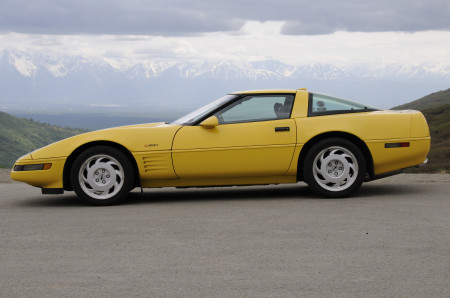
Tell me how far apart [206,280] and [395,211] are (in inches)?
124

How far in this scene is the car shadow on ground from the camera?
7862 mm

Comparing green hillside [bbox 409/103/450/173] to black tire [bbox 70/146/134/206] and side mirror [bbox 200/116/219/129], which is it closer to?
side mirror [bbox 200/116/219/129]

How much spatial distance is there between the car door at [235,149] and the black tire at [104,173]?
58cm

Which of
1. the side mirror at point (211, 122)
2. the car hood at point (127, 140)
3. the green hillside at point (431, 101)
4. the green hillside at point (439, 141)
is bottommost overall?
the green hillside at point (439, 141)

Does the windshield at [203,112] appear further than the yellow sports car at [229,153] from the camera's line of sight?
Yes

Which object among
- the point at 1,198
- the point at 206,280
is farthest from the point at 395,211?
the point at 1,198

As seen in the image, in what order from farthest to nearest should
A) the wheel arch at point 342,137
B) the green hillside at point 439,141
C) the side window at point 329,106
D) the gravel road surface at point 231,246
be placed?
the green hillside at point 439,141, the side window at point 329,106, the wheel arch at point 342,137, the gravel road surface at point 231,246

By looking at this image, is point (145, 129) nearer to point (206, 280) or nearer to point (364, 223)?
point (364, 223)

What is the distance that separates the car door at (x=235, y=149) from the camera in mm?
7590

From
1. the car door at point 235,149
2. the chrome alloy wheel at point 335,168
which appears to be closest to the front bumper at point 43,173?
the car door at point 235,149

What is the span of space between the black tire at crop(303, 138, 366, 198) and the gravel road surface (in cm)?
18

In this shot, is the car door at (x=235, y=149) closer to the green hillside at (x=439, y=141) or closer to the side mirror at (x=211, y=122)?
the side mirror at (x=211, y=122)

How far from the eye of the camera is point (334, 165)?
7672 millimetres

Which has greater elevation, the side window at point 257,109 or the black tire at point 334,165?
the side window at point 257,109
